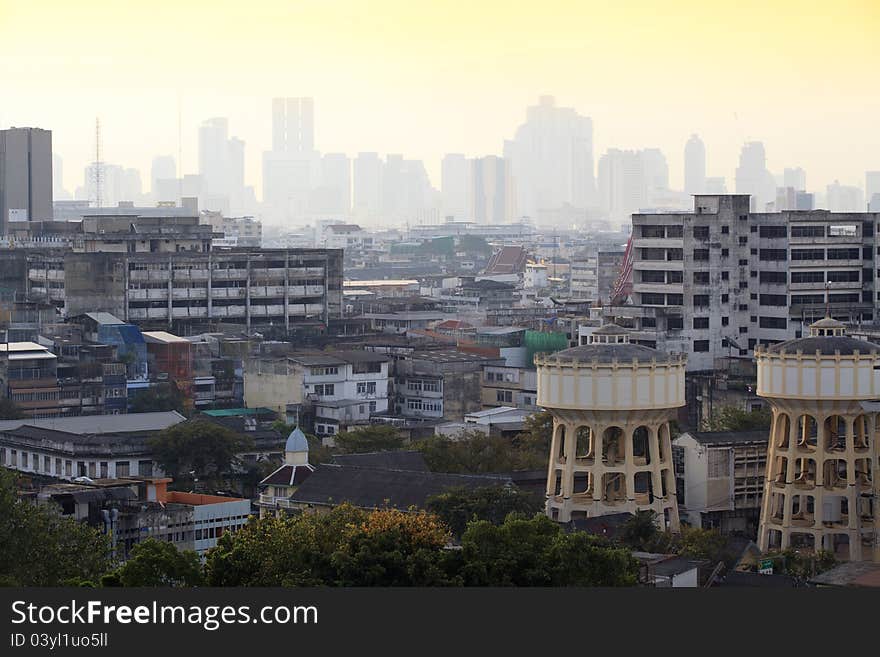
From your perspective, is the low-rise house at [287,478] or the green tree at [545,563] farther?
the low-rise house at [287,478]

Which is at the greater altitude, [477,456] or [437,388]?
[437,388]

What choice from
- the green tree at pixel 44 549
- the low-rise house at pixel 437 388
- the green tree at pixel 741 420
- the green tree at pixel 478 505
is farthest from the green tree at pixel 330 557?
the low-rise house at pixel 437 388

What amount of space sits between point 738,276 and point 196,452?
18.1 metres

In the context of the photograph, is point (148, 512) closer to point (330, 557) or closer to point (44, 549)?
point (44, 549)

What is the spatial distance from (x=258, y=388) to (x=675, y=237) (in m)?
12.8

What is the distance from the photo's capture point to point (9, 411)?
6072 cm

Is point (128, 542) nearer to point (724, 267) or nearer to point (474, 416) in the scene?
point (474, 416)

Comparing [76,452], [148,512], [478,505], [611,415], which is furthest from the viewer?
[76,452]

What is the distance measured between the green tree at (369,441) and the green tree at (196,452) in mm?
2858

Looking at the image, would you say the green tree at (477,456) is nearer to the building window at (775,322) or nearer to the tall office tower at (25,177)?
the building window at (775,322)

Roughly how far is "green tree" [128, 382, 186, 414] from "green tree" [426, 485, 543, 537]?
23.3m

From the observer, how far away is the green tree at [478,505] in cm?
3996

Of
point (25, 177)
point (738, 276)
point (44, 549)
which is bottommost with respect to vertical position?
point (44, 549)

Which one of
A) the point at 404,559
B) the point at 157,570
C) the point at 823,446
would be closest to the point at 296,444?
the point at 823,446
